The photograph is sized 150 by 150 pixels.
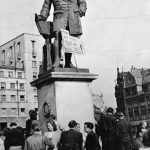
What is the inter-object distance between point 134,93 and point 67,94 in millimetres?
85658

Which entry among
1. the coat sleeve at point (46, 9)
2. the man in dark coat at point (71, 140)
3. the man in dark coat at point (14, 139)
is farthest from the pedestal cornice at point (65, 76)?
the man in dark coat at point (71, 140)

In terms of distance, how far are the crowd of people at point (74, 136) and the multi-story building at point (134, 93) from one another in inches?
3021

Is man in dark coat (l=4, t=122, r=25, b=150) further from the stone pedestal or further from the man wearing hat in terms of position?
the man wearing hat

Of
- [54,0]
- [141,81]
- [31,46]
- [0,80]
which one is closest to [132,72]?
[141,81]

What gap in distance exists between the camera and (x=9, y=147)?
31.4 feet

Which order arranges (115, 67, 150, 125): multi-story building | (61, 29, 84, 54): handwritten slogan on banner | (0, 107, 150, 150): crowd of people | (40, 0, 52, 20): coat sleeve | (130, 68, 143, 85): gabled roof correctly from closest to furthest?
(0, 107, 150, 150): crowd of people
(61, 29, 84, 54): handwritten slogan on banner
(40, 0, 52, 20): coat sleeve
(115, 67, 150, 125): multi-story building
(130, 68, 143, 85): gabled roof

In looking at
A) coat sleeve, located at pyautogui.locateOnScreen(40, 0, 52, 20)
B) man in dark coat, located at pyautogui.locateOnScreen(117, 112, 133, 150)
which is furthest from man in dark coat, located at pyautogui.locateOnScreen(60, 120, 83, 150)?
coat sleeve, located at pyautogui.locateOnScreen(40, 0, 52, 20)

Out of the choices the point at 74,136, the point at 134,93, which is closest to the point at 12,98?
the point at 134,93

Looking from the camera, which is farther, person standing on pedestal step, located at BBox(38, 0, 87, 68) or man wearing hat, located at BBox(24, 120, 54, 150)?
person standing on pedestal step, located at BBox(38, 0, 87, 68)

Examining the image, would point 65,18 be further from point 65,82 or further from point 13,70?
point 13,70

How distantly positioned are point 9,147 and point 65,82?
2654 mm

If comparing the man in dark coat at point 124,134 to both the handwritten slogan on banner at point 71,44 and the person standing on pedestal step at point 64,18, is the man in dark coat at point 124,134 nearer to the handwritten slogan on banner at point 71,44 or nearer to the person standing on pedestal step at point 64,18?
the person standing on pedestal step at point 64,18

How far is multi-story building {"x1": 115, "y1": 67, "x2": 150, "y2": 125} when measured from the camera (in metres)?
89.6

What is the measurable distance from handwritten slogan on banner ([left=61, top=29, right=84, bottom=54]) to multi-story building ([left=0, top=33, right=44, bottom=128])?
206 ft
